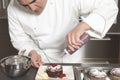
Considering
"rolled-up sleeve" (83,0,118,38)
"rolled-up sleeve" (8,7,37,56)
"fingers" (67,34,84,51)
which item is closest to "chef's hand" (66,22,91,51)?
"fingers" (67,34,84,51)

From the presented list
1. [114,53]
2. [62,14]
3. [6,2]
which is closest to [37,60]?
[62,14]

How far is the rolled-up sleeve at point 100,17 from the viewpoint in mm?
1461

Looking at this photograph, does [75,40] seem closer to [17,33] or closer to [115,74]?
[115,74]

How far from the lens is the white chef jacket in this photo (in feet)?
5.32

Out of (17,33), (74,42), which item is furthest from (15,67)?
(17,33)

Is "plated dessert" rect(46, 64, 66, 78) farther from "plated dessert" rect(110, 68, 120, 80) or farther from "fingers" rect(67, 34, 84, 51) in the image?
"plated dessert" rect(110, 68, 120, 80)

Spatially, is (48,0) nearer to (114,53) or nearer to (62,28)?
(62,28)

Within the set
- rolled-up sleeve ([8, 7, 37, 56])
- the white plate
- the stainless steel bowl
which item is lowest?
the white plate

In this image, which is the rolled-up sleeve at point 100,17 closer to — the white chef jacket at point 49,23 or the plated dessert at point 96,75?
the white chef jacket at point 49,23

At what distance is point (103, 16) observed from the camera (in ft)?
4.88

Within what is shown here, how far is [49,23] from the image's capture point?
5.45 feet

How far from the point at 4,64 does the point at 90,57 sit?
183 centimetres

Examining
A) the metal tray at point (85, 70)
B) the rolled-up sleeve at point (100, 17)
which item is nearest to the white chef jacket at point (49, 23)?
the rolled-up sleeve at point (100, 17)

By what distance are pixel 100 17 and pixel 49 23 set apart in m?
0.35
